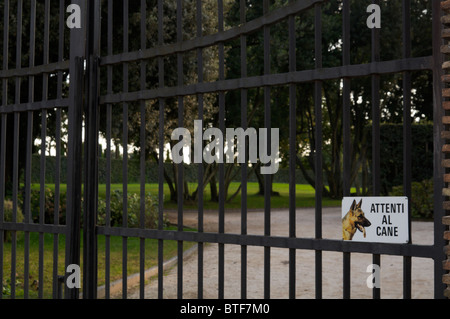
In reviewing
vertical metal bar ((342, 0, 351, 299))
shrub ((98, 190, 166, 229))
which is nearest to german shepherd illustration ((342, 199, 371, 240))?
vertical metal bar ((342, 0, 351, 299))

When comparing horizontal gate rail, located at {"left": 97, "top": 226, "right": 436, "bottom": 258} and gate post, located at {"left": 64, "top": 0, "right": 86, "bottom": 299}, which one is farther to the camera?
gate post, located at {"left": 64, "top": 0, "right": 86, "bottom": 299}

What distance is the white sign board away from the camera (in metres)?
2.87

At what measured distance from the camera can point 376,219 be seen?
2961 mm

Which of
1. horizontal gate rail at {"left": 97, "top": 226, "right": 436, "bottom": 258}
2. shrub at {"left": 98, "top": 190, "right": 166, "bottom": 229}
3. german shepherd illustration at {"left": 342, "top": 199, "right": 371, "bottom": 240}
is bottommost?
shrub at {"left": 98, "top": 190, "right": 166, "bottom": 229}

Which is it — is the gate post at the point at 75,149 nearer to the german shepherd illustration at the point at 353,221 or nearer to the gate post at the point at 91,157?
the gate post at the point at 91,157

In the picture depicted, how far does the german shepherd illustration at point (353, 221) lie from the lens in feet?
9.89

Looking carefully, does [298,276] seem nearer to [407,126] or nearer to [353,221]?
[353,221]

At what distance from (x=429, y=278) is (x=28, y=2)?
8827 mm

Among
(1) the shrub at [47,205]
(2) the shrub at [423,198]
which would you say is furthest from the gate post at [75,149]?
(2) the shrub at [423,198]

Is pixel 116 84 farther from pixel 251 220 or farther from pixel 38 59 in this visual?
pixel 251 220

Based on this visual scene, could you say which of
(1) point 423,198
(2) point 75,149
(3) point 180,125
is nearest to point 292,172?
(3) point 180,125

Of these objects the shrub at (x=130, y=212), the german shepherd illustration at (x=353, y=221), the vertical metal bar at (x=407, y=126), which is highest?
the vertical metal bar at (x=407, y=126)

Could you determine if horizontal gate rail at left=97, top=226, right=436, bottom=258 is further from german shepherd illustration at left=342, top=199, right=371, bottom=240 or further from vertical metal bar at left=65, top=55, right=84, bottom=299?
vertical metal bar at left=65, top=55, right=84, bottom=299
